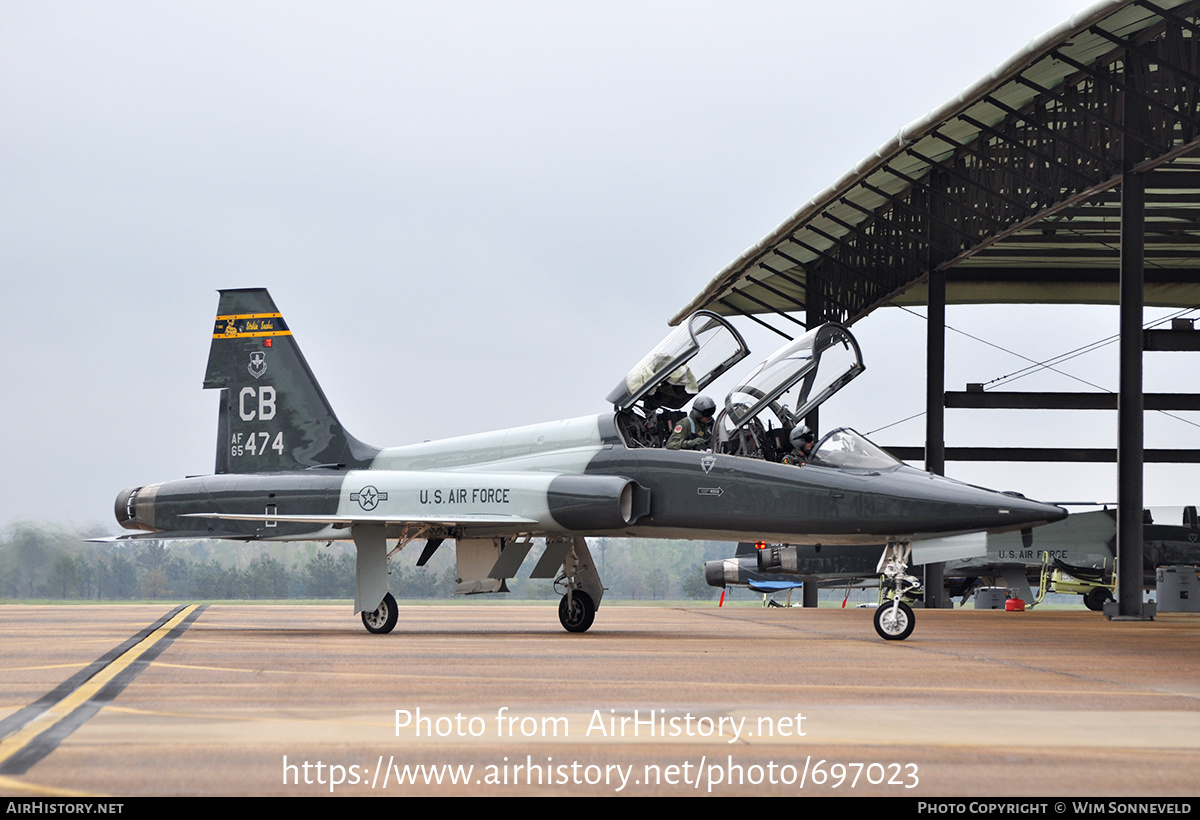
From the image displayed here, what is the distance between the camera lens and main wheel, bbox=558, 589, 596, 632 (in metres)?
14.1

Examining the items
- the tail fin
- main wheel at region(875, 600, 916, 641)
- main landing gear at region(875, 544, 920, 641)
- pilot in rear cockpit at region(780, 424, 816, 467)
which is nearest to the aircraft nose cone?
main landing gear at region(875, 544, 920, 641)

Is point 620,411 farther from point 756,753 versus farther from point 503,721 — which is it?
point 756,753

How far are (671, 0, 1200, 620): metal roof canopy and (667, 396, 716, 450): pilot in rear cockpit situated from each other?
6.20 metres

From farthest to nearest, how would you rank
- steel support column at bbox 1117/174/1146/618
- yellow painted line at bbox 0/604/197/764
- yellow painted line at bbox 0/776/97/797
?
steel support column at bbox 1117/174/1146/618 → yellow painted line at bbox 0/604/197/764 → yellow painted line at bbox 0/776/97/797

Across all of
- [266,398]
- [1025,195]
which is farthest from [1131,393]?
[266,398]

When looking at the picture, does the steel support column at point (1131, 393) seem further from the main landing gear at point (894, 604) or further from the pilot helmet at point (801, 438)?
the pilot helmet at point (801, 438)

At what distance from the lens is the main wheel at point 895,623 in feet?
41.1

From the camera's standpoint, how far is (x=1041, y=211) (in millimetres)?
20062

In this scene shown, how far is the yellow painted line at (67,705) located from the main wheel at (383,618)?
2907mm

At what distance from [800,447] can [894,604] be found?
6.13ft

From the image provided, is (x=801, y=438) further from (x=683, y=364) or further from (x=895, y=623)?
(x=895, y=623)

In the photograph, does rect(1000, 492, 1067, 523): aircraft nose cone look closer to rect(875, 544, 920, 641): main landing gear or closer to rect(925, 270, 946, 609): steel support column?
rect(875, 544, 920, 641): main landing gear

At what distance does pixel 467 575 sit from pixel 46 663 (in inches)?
223
